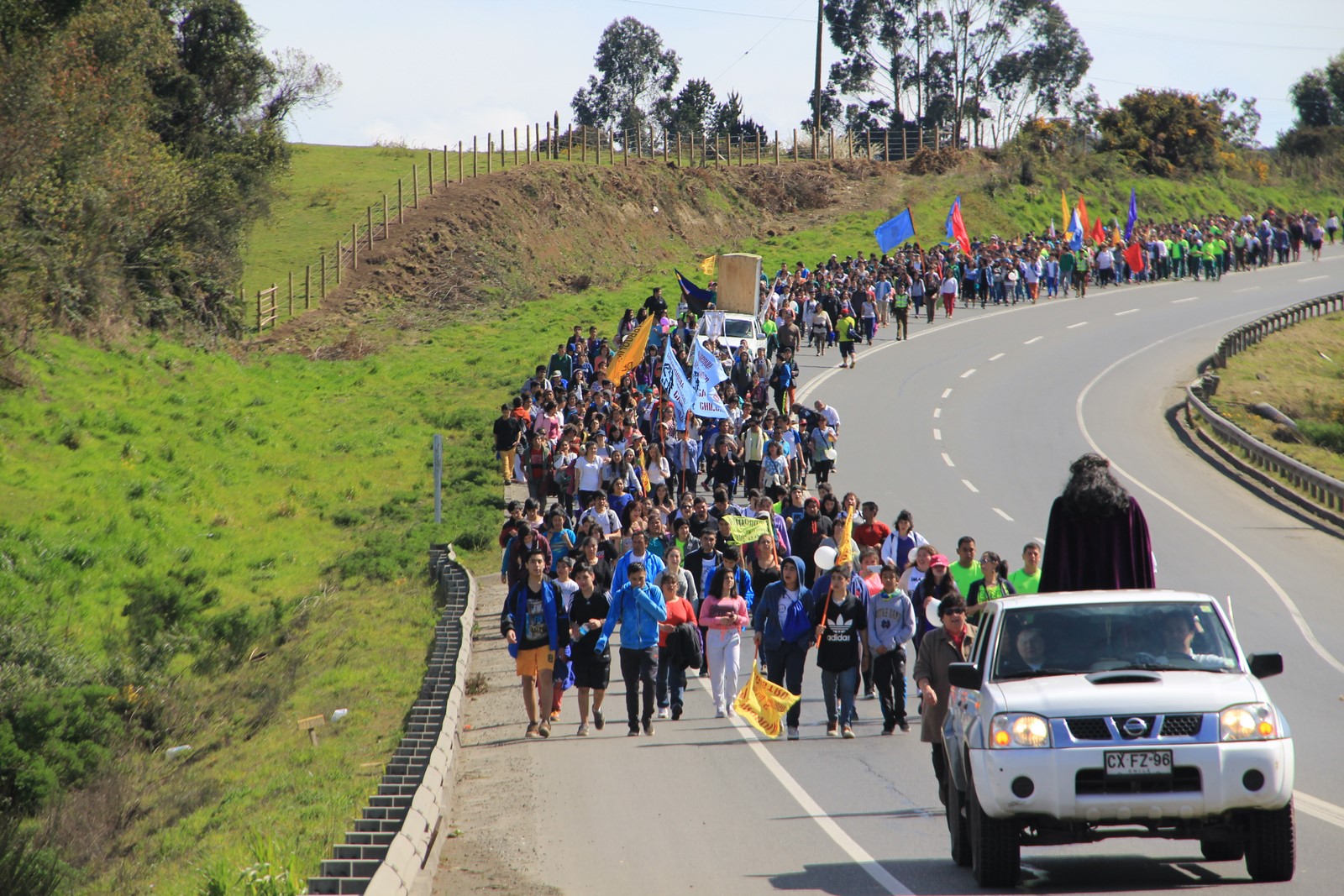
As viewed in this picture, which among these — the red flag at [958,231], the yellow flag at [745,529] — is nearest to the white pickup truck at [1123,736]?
the yellow flag at [745,529]

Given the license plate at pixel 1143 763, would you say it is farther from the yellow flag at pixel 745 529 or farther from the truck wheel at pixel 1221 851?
the yellow flag at pixel 745 529

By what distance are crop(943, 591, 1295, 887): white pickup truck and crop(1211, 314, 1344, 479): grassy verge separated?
2558 cm

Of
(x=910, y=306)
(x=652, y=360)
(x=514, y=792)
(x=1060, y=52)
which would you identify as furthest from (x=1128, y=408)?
(x=1060, y=52)

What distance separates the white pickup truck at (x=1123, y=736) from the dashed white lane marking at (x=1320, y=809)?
70.8 inches

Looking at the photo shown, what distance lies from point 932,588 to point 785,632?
152cm

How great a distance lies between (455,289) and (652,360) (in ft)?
78.9

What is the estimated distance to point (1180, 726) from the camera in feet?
25.1

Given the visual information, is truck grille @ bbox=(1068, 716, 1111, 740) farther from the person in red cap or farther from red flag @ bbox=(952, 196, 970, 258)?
red flag @ bbox=(952, 196, 970, 258)

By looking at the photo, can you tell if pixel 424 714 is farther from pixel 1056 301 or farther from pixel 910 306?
pixel 1056 301

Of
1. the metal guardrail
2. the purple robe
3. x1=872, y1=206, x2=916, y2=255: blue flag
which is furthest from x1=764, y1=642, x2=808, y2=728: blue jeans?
x1=872, y1=206, x2=916, y2=255: blue flag

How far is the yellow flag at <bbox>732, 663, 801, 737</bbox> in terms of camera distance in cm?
1321

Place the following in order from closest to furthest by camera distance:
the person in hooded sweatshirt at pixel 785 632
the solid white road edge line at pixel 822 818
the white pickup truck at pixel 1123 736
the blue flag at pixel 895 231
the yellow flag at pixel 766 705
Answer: the white pickup truck at pixel 1123 736 → the solid white road edge line at pixel 822 818 → the yellow flag at pixel 766 705 → the person in hooded sweatshirt at pixel 785 632 → the blue flag at pixel 895 231

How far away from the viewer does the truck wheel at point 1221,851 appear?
8.38 metres

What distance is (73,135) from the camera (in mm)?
33719
